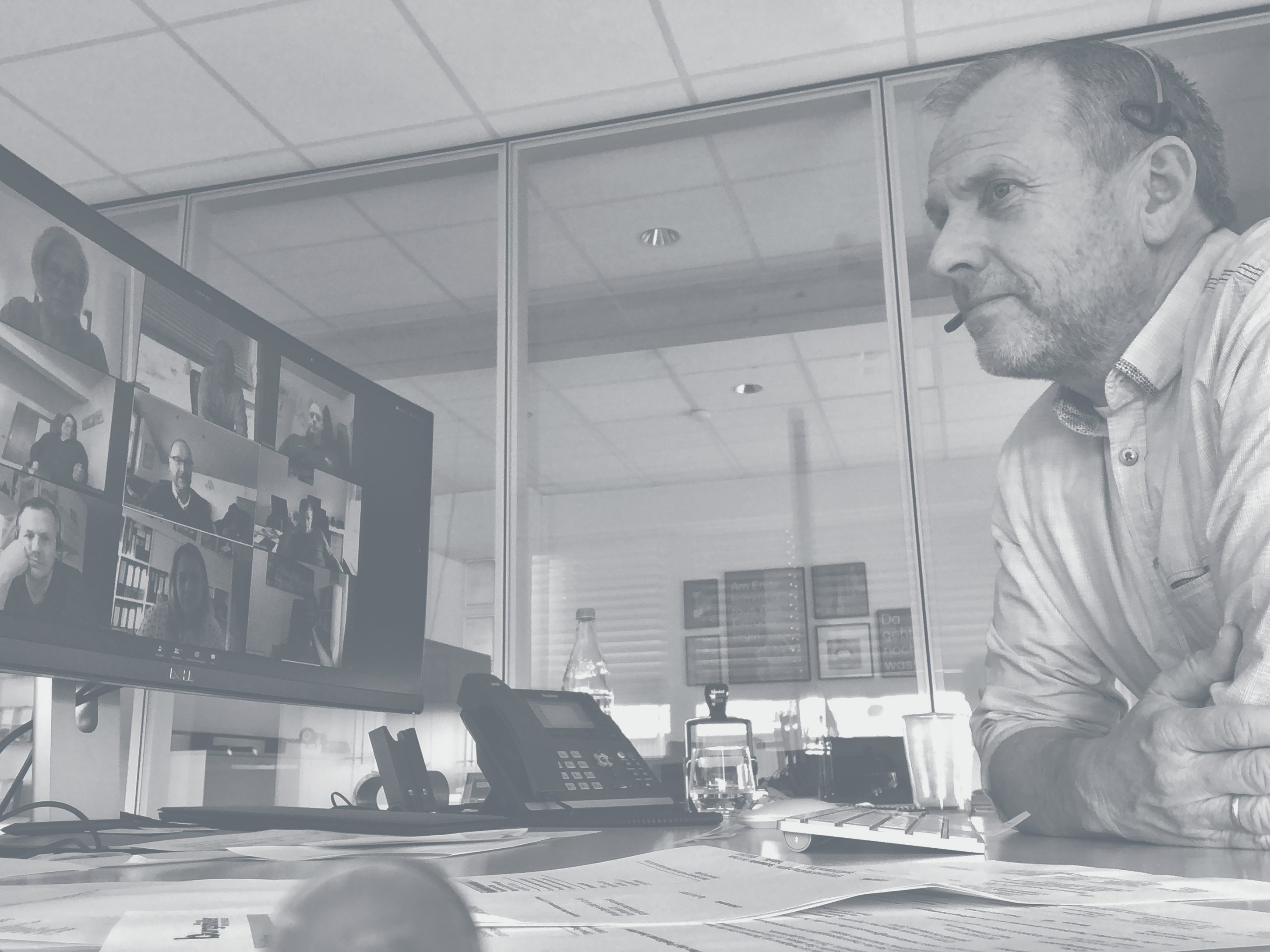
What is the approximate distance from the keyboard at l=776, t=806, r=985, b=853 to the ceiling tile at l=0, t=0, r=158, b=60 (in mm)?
2880

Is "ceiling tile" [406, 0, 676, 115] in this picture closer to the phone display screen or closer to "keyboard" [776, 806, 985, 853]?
the phone display screen

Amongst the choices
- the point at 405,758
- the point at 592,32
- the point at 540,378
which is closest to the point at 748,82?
the point at 592,32

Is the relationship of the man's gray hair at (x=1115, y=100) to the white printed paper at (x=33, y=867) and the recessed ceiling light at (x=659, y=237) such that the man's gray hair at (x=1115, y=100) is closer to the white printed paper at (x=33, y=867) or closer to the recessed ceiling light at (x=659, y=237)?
the white printed paper at (x=33, y=867)

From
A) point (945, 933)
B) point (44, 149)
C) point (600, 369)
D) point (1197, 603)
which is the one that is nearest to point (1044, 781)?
point (1197, 603)

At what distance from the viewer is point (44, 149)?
3.28 m

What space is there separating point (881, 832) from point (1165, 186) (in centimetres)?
89

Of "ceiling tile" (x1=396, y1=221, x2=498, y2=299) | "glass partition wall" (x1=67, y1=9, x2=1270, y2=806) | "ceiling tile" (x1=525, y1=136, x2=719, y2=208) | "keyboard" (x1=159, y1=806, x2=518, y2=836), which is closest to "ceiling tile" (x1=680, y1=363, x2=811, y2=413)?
"glass partition wall" (x1=67, y1=9, x2=1270, y2=806)

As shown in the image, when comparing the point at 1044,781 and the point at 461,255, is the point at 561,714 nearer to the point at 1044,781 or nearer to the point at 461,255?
the point at 1044,781

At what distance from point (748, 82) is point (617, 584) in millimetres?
1560

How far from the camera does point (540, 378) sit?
3168 millimetres

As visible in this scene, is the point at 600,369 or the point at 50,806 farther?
the point at 600,369

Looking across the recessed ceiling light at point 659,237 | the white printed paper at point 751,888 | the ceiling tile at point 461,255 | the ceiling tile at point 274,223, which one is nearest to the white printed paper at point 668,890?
the white printed paper at point 751,888

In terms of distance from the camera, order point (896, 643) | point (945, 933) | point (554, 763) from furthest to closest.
→ 1. point (896, 643)
2. point (554, 763)
3. point (945, 933)

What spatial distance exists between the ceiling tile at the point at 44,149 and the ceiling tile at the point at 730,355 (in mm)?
2056
